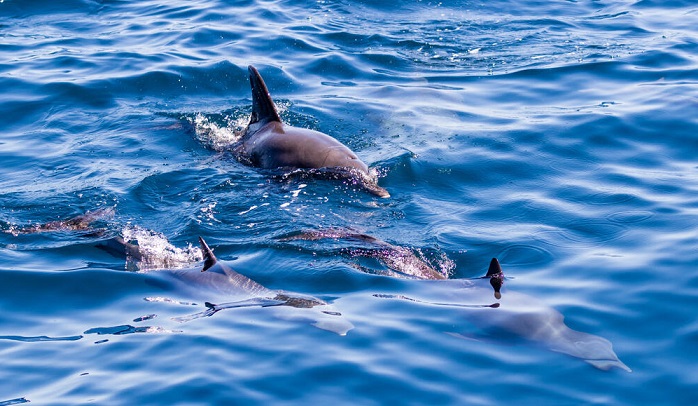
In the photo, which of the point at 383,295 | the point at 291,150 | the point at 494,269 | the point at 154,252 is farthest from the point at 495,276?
the point at 291,150

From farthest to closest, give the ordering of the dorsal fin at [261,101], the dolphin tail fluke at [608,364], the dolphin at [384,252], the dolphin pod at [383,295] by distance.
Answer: the dorsal fin at [261,101], the dolphin at [384,252], the dolphin pod at [383,295], the dolphin tail fluke at [608,364]

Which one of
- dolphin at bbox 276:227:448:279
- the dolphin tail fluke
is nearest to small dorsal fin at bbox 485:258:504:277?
dolphin at bbox 276:227:448:279

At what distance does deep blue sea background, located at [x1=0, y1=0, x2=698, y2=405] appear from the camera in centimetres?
624

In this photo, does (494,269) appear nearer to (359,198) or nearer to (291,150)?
(359,198)

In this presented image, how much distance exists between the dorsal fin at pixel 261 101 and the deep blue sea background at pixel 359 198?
2.38ft

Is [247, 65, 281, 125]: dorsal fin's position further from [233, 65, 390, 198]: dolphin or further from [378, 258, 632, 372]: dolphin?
[378, 258, 632, 372]: dolphin

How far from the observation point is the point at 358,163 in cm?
1002

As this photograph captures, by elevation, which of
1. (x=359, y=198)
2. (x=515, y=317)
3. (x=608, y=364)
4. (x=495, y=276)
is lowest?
(x=608, y=364)

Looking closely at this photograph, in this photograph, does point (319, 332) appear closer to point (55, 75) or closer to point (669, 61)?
point (55, 75)

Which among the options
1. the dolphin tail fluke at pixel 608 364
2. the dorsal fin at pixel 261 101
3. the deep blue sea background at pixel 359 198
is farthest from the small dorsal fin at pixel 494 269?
the dorsal fin at pixel 261 101

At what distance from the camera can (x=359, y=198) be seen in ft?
31.4

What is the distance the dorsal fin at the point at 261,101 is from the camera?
10.8 metres

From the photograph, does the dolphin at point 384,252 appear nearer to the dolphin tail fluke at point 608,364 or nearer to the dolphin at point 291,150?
the dolphin at point 291,150

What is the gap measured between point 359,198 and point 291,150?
3.88 feet
